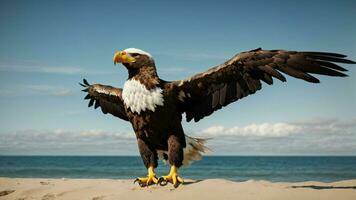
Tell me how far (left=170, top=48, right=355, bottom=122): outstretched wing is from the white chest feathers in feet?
1.15

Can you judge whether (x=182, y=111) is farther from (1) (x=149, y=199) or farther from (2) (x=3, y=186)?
(2) (x=3, y=186)

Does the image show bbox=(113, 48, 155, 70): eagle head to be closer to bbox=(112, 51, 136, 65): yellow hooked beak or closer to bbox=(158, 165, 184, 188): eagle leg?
bbox=(112, 51, 136, 65): yellow hooked beak

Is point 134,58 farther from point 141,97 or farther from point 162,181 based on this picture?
point 162,181

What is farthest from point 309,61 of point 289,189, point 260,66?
point 289,189

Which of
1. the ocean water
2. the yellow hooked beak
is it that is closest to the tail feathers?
the yellow hooked beak

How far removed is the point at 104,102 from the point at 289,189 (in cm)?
351

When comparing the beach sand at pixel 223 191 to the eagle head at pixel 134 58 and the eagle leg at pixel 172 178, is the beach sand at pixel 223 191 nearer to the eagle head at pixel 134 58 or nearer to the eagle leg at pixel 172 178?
the eagle leg at pixel 172 178

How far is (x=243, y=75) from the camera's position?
5926 mm

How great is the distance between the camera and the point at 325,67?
544 centimetres

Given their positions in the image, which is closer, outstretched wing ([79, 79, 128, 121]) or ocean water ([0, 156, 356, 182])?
outstretched wing ([79, 79, 128, 121])

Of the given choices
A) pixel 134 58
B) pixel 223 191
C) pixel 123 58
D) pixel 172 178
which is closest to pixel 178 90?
pixel 134 58

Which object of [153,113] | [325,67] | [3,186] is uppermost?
[325,67]

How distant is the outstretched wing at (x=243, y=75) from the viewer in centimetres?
548

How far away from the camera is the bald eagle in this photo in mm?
5719
